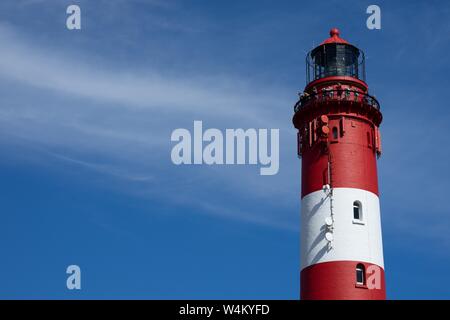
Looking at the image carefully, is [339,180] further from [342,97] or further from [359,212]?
[342,97]

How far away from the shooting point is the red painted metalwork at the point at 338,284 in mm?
57906

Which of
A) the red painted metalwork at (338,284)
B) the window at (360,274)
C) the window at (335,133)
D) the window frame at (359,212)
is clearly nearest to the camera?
the red painted metalwork at (338,284)

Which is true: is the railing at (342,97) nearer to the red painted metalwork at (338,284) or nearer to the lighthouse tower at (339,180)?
the lighthouse tower at (339,180)

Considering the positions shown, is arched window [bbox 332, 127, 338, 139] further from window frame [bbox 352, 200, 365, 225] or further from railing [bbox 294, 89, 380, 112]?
window frame [bbox 352, 200, 365, 225]

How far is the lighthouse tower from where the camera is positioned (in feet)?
192

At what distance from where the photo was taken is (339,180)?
60750mm

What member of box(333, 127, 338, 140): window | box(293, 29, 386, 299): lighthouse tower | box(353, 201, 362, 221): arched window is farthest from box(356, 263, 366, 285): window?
box(333, 127, 338, 140): window

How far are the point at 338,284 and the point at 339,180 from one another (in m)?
7.28

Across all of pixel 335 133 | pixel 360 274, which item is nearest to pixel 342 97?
pixel 335 133

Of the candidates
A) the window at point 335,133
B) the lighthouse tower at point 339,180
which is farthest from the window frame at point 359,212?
the window at point 335,133
